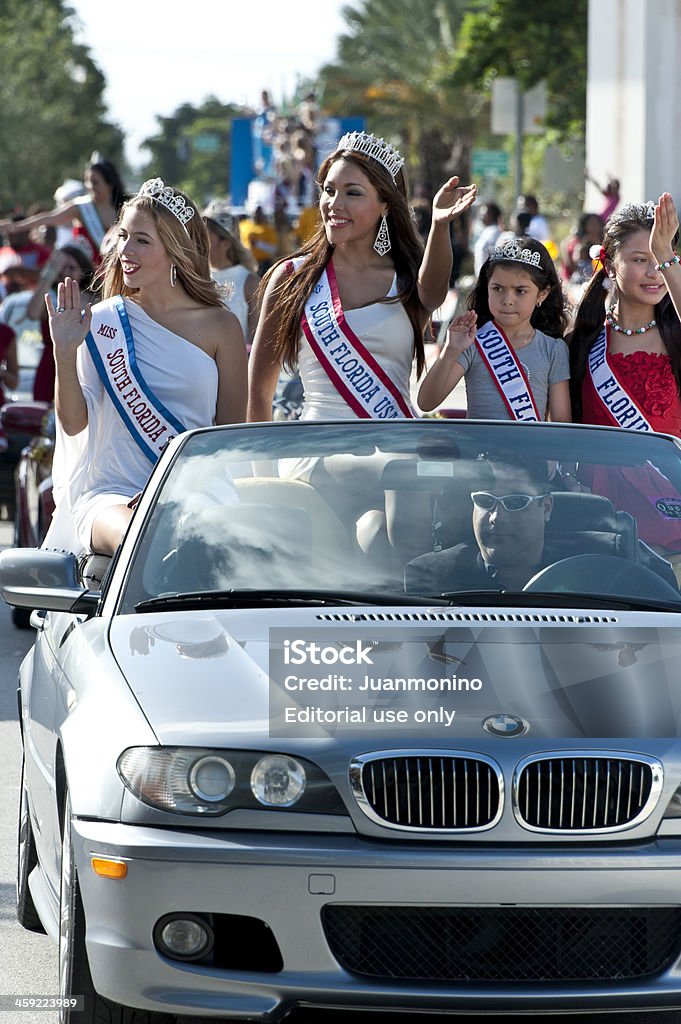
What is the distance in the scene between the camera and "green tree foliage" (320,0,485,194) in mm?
68688

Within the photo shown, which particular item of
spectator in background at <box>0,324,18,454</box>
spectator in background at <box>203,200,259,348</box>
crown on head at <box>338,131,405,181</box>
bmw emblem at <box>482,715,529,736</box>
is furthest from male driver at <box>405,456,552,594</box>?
spectator in background at <box>0,324,18,454</box>

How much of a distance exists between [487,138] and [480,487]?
76464 mm

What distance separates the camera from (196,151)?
16250 cm

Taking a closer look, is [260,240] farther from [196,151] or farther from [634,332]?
[196,151]

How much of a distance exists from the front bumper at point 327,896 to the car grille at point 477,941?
0.02 m

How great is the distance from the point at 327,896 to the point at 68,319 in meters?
3.34

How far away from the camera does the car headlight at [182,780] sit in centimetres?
367

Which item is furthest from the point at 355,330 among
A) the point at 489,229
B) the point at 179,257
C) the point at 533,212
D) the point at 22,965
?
the point at 533,212

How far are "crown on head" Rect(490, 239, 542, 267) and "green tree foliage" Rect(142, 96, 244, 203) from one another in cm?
14283

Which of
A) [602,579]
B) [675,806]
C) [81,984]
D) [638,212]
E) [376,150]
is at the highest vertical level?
[376,150]

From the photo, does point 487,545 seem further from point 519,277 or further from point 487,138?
point 487,138

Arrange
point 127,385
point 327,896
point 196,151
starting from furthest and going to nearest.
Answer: point 196,151 < point 127,385 < point 327,896

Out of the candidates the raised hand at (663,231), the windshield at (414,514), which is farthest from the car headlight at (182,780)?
the raised hand at (663,231)

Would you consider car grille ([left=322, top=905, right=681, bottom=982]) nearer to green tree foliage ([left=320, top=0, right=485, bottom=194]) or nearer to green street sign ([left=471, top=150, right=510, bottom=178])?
green street sign ([left=471, top=150, right=510, bottom=178])
